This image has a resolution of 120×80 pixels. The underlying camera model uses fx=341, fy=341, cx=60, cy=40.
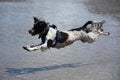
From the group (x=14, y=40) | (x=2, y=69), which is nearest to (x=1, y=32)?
(x=14, y=40)

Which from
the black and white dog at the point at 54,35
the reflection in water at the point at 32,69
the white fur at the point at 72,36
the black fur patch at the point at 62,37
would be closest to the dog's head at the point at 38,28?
the black and white dog at the point at 54,35

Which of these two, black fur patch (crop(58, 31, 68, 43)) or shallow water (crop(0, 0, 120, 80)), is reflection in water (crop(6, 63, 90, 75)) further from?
black fur patch (crop(58, 31, 68, 43))

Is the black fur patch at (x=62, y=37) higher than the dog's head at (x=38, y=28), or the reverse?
the dog's head at (x=38, y=28)

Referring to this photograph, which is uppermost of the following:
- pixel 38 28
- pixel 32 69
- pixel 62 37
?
pixel 38 28

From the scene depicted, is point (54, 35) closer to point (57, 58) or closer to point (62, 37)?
point (62, 37)

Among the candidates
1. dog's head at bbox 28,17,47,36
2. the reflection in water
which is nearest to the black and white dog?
dog's head at bbox 28,17,47,36

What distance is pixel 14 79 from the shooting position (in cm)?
640

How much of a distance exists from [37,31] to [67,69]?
107 cm

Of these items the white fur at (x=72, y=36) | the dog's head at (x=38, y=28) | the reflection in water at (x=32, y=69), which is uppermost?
the dog's head at (x=38, y=28)

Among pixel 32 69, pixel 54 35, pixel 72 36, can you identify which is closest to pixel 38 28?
pixel 54 35

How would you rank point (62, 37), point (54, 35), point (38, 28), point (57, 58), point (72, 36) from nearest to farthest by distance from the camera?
1. point (38, 28)
2. point (54, 35)
3. point (62, 37)
4. point (72, 36)
5. point (57, 58)

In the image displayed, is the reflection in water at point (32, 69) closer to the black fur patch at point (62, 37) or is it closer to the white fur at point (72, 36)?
the white fur at point (72, 36)

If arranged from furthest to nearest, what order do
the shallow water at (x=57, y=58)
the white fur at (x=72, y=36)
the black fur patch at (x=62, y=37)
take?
the black fur patch at (x=62, y=37)
the shallow water at (x=57, y=58)
the white fur at (x=72, y=36)

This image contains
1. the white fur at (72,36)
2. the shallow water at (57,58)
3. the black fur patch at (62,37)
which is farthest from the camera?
the black fur patch at (62,37)
